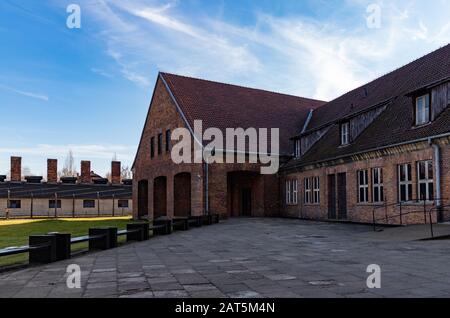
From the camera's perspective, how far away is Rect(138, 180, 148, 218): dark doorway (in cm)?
3841

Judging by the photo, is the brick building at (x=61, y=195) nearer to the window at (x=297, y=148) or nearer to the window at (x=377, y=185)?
the window at (x=297, y=148)

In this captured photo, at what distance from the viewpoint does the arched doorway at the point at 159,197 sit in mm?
35031

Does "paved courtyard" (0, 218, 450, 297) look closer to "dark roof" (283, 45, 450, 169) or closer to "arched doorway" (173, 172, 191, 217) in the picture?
"dark roof" (283, 45, 450, 169)

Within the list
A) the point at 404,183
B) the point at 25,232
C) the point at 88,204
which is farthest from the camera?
the point at 88,204

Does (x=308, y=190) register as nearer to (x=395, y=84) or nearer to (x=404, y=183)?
(x=395, y=84)

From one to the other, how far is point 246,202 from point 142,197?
437 inches

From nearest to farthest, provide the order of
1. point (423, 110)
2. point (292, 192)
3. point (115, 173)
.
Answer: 1. point (423, 110)
2. point (292, 192)
3. point (115, 173)

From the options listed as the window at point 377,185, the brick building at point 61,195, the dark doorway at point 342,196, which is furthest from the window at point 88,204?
the window at point 377,185

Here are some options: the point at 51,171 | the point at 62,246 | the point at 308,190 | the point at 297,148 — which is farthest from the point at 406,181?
the point at 51,171

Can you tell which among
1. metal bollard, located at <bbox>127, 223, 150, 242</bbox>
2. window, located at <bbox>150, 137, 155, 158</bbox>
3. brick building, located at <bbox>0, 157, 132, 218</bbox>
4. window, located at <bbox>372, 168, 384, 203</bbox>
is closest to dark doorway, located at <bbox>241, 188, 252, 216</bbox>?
window, located at <bbox>150, 137, 155, 158</bbox>

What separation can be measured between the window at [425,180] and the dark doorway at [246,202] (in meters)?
14.9

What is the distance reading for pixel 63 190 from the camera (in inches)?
2153
